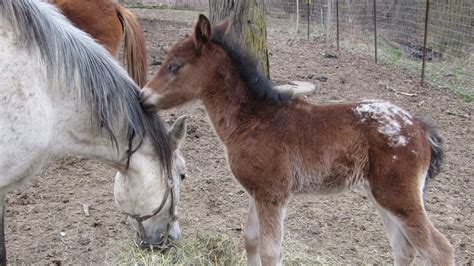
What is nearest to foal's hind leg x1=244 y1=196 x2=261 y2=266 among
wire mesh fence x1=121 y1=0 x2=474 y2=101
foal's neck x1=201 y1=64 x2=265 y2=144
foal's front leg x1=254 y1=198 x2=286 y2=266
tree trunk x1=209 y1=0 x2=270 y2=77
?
foal's front leg x1=254 y1=198 x2=286 y2=266

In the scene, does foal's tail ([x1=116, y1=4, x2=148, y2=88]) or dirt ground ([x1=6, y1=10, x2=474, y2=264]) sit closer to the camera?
dirt ground ([x1=6, y1=10, x2=474, y2=264])

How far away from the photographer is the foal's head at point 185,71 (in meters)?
2.97

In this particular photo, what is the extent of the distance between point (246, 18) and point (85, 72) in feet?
11.3

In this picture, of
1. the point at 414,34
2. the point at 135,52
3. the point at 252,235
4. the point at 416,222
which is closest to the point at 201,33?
the point at 252,235

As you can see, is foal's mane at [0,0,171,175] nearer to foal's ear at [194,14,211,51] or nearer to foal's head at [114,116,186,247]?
foal's head at [114,116,186,247]

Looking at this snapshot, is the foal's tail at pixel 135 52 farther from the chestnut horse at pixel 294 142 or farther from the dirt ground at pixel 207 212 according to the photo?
the chestnut horse at pixel 294 142

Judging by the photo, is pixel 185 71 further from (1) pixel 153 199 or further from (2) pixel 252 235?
(2) pixel 252 235

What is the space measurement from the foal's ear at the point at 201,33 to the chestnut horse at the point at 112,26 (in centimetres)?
217

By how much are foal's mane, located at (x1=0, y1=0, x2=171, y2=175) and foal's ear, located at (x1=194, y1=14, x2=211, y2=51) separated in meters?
0.44

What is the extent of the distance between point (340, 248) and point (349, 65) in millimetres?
6157

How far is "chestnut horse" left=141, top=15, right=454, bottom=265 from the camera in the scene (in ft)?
9.15

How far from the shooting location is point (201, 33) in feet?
9.62

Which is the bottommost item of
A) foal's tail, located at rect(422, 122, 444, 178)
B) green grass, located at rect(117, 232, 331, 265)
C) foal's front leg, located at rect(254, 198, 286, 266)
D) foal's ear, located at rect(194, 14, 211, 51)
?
green grass, located at rect(117, 232, 331, 265)

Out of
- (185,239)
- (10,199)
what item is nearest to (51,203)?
(10,199)
